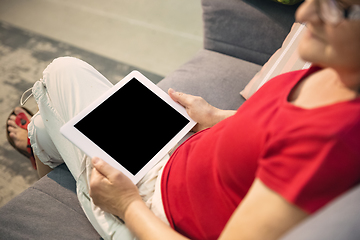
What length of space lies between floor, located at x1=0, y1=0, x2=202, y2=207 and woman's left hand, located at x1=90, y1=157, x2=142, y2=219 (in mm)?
1170

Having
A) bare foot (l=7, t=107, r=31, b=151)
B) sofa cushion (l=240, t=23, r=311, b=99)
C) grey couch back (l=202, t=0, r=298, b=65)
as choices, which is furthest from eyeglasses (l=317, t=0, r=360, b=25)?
bare foot (l=7, t=107, r=31, b=151)

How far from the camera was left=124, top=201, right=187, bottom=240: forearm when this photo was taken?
2.06 ft

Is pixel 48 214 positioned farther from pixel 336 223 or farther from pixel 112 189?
pixel 336 223

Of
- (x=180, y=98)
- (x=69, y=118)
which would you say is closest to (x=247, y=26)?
(x=180, y=98)

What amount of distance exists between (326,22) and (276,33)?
0.96 metres

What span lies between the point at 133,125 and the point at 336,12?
1.98 feet

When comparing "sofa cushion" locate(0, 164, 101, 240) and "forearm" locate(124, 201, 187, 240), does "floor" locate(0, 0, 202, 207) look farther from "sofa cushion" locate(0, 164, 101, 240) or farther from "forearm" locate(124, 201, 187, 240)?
"forearm" locate(124, 201, 187, 240)

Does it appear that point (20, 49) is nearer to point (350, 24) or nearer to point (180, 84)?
point (180, 84)

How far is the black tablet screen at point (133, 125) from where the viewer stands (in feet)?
2.49

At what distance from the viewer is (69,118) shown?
2.81 ft

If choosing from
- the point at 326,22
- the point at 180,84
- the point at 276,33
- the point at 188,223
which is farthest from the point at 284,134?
the point at 276,33

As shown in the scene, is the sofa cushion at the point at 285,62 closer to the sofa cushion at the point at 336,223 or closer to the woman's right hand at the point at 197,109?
the woman's right hand at the point at 197,109

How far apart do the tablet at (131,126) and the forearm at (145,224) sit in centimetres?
9

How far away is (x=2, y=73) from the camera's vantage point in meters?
1.79
